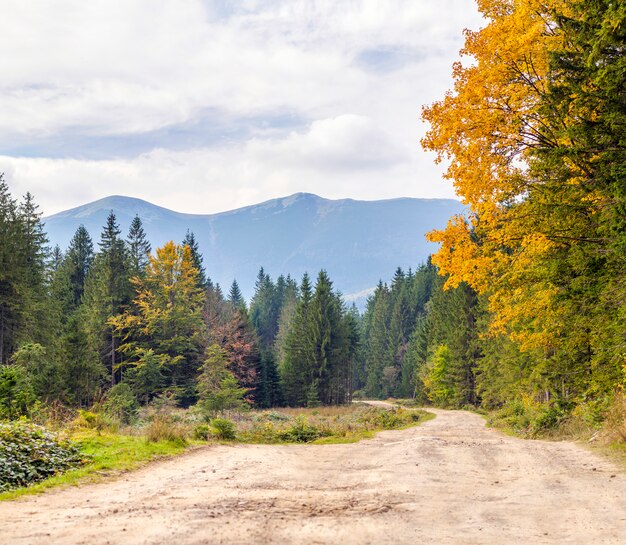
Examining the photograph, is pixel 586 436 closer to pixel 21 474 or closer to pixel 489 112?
pixel 489 112

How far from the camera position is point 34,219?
4606cm

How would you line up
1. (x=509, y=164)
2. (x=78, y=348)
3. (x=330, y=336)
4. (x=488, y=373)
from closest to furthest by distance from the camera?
(x=509, y=164)
(x=78, y=348)
(x=488, y=373)
(x=330, y=336)

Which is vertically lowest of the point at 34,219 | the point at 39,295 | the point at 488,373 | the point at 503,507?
the point at 488,373

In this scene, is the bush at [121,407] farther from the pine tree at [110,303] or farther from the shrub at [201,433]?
the shrub at [201,433]

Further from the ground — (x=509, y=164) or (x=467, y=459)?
(x=509, y=164)

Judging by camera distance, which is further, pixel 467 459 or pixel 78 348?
pixel 78 348

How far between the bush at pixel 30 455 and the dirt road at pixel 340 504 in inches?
39.9

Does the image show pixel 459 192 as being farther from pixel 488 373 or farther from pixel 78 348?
pixel 488 373

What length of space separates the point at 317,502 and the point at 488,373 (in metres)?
36.0

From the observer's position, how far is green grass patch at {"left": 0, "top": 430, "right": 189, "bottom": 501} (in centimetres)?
804

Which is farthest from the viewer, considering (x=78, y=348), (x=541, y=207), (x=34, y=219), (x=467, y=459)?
(x=34, y=219)

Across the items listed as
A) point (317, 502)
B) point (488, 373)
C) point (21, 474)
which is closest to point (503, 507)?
point (317, 502)

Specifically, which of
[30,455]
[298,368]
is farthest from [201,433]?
[298,368]

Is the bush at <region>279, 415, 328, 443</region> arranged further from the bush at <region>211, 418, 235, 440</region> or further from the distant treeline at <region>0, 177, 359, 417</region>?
the distant treeline at <region>0, 177, 359, 417</region>
